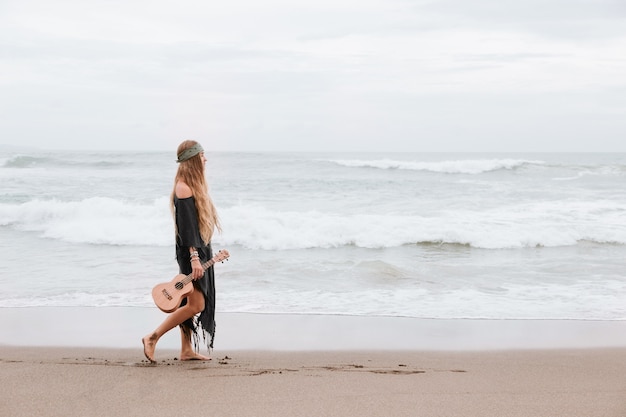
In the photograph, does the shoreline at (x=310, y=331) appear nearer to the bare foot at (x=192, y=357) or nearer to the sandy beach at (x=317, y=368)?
the sandy beach at (x=317, y=368)

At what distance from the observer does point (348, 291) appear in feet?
28.1

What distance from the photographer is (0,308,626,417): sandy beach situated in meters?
4.00

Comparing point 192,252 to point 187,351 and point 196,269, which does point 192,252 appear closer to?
point 196,269

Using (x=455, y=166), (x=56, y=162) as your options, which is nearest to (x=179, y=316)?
(x=56, y=162)

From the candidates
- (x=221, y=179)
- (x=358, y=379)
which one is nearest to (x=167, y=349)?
(x=358, y=379)

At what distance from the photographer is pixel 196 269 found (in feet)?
15.7

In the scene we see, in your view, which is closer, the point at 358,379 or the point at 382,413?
the point at 382,413

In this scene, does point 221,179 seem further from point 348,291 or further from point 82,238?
point 348,291

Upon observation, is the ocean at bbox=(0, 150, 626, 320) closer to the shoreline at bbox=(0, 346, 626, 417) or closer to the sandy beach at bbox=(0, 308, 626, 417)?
the sandy beach at bbox=(0, 308, 626, 417)

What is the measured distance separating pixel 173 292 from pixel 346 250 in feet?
25.1

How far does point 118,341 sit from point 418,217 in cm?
1127

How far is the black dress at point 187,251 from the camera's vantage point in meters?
4.81

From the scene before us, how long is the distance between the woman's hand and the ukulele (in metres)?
0.04

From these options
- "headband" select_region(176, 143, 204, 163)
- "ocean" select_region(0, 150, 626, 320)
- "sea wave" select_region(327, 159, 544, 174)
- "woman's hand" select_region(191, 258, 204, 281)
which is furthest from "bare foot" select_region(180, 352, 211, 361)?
"sea wave" select_region(327, 159, 544, 174)
